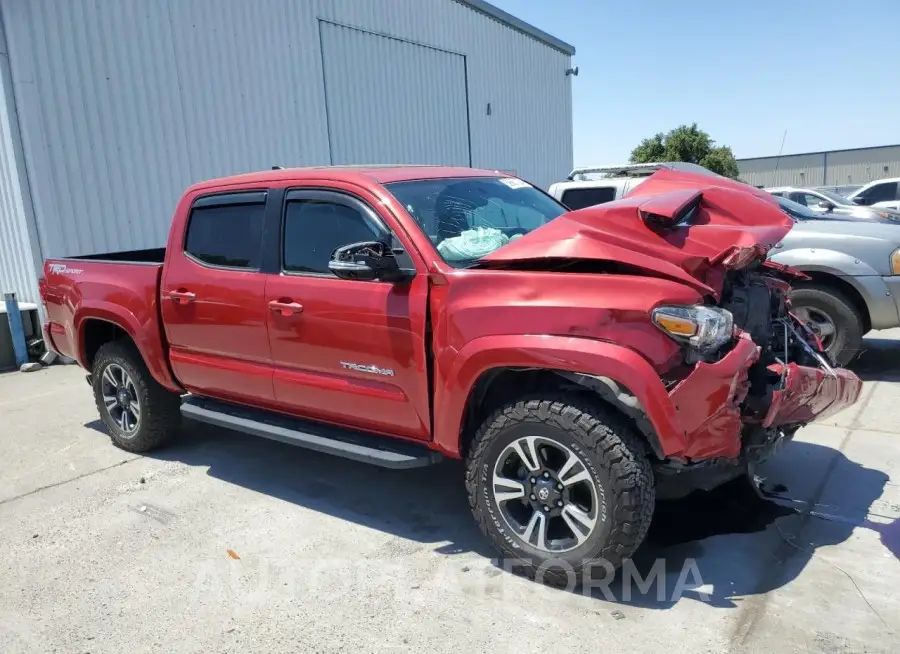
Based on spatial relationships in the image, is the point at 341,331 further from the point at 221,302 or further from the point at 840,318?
the point at 840,318

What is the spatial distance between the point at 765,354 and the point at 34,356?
360 inches

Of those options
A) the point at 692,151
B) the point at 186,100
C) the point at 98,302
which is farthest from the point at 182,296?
the point at 692,151

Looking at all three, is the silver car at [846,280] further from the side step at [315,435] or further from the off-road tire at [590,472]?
the side step at [315,435]

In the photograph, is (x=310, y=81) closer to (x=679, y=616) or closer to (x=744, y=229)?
(x=744, y=229)

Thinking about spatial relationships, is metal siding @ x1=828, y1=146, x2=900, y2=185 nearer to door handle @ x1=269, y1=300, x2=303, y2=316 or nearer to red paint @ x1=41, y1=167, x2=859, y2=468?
red paint @ x1=41, y1=167, x2=859, y2=468

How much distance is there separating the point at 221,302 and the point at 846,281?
5.27m

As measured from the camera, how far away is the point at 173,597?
11.1ft

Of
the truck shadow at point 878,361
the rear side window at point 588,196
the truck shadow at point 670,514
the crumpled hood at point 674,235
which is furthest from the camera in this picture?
the rear side window at point 588,196

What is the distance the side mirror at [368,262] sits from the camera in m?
3.46

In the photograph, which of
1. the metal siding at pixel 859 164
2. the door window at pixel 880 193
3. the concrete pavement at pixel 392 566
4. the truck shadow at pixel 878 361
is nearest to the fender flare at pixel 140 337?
the concrete pavement at pixel 392 566

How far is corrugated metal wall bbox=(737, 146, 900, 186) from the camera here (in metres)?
48.5

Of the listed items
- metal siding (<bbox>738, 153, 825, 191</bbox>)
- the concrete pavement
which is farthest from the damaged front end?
metal siding (<bbox>738, 153, 825, 191</bbox>)

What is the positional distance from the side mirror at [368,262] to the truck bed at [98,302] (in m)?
2.05

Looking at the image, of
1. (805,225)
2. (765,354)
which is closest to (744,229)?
(765,354)
